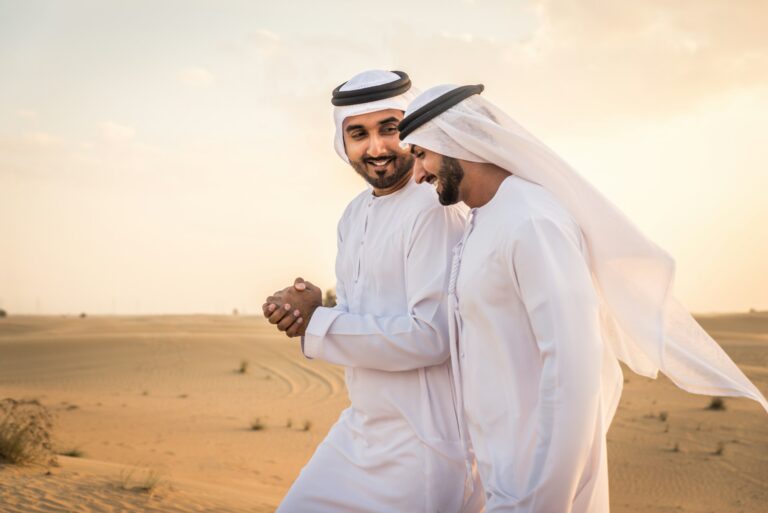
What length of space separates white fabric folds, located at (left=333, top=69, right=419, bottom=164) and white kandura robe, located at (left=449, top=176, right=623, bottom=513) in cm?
96

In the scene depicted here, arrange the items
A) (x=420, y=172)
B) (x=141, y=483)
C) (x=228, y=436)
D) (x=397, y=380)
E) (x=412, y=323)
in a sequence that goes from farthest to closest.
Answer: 1. (x=228, y=436)
2. (x=141, y=483)
3. (x=397, y=380)
4. (x=412, y=323)
5. (x=420, y=172)

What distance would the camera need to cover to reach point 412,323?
10.4 ft

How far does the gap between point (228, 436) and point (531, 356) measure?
10.4 metres

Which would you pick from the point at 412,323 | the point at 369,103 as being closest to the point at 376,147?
the point at 369,103

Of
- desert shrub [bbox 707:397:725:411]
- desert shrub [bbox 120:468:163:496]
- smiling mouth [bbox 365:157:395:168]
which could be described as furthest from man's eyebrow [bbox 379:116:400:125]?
desert shrub [bbox 707:397:725:411]

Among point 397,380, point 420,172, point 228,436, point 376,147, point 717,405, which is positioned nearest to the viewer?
point 420,172

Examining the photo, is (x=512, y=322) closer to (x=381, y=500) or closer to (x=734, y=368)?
(x=734, y=368)

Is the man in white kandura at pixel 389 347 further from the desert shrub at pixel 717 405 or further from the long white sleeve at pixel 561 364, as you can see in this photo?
the desert shrub at pixel 717 405

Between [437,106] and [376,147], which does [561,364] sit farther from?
[376,147]

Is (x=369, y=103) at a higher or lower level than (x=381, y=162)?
higher

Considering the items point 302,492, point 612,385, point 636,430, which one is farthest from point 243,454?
point 612,385

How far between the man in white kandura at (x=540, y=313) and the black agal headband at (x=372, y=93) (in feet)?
2.19

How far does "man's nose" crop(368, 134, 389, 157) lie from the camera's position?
361cm

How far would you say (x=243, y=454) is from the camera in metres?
11.1
